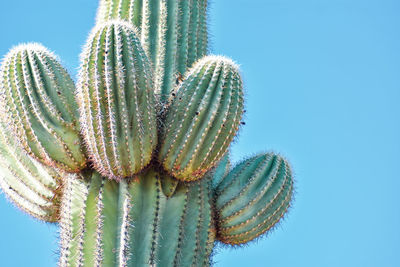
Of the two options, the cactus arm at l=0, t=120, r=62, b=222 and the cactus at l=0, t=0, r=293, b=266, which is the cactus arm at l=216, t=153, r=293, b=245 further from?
the cactus arm at l=0, t=120, r=62, b=222

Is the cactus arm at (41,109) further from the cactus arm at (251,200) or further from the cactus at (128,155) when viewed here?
the cactus arm at (251,200)

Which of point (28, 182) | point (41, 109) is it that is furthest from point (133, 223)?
point (28, 182)

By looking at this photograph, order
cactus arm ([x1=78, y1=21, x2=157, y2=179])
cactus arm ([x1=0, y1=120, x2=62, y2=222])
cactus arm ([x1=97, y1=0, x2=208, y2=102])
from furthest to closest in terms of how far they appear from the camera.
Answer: cactus arm ([x1=97, y1=0, x2=208, y2=102])
cactus arm ([x1=0, y1=120, x2=62, y2=222])
cactus arm ([x1=78, y1=21, x2=157, y2=179])

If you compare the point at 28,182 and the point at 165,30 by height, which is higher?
the point at 165,30

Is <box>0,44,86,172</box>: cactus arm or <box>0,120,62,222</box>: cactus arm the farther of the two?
<box>0,120,62,222</box>: cactus arm

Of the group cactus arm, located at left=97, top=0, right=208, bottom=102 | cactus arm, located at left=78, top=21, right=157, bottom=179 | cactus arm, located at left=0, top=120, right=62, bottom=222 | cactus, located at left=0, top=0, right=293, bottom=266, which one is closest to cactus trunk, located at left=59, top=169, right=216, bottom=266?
cactus, located at left=0, top=0, right=293, bottom=266

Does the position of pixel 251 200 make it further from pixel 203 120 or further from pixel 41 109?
pixel 41 109

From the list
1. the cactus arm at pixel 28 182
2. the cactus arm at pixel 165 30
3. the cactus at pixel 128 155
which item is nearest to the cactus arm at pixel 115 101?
the cactus at pixel 128 155

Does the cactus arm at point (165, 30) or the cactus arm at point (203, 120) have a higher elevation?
the cactus arm at point (165, 30)
